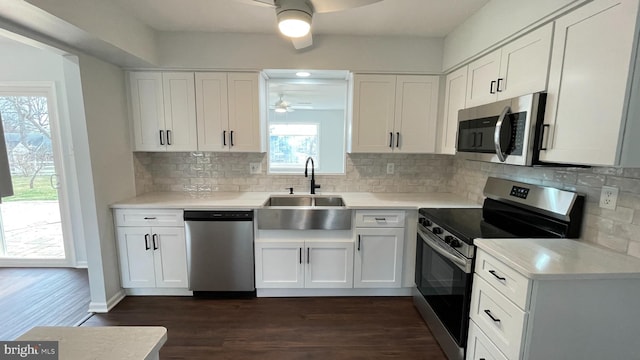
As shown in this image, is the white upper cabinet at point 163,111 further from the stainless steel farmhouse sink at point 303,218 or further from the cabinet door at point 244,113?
the stainless steel farmhouse sink at point 303,218

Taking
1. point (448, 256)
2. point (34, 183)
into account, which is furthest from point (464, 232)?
point (34, 183)

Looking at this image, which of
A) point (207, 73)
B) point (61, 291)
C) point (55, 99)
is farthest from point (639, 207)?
point (55, 99)

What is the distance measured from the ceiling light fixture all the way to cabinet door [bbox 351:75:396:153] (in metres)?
1.30

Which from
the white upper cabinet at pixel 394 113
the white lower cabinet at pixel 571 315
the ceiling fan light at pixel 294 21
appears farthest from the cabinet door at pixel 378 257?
the ceiling fan light at pixel 294 21

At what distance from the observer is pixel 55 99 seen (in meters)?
3.04

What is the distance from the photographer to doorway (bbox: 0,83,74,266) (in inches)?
121

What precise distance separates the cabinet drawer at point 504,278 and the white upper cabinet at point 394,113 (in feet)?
4.84

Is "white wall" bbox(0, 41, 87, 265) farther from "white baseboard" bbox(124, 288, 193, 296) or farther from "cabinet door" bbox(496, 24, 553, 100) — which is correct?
"cabinet door" bbox(496, 24, 553, 100)

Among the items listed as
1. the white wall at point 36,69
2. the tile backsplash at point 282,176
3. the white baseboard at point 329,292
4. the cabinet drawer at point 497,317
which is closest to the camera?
the cabinet drawer at point 497,317

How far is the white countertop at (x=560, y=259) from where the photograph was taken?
1280 millimetres

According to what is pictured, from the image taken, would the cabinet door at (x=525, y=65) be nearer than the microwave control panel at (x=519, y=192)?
Yes

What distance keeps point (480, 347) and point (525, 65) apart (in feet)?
5.59

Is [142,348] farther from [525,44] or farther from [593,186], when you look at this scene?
[525,44]

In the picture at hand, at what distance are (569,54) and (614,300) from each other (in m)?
1.22
